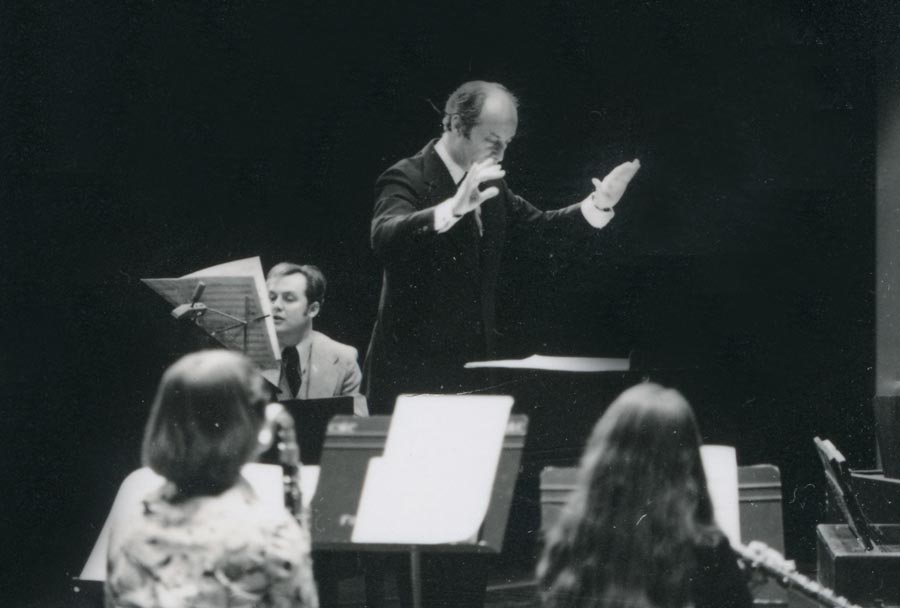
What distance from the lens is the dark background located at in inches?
167

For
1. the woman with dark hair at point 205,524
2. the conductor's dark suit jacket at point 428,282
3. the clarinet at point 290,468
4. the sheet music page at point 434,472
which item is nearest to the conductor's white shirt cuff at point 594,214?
the conductor's dark suit jacket at point 428,282

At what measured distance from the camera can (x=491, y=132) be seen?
4.02 meters

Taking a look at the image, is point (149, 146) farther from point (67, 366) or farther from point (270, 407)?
point (270, 407)

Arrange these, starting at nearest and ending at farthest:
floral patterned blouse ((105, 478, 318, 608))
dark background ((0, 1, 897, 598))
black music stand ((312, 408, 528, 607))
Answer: floral patterned blouse ((105, 478, 318, 608))
black music stand ((312, 408, 528, 607))
dark background ((0, 1, 897, 598))

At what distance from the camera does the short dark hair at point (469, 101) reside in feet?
13.3

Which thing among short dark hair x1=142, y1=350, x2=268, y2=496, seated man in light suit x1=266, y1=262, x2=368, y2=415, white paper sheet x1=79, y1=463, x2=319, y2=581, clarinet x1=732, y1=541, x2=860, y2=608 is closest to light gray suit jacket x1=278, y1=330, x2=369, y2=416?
seated man in light suit x1=266, y1=262, x2=368, y2=415

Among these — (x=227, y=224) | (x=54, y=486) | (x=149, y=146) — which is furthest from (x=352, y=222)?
(x=54, y=486)

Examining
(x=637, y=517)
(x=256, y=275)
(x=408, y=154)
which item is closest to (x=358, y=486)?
(x=637, y=517)

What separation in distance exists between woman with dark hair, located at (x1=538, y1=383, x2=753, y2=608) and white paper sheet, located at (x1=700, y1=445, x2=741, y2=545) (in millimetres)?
208

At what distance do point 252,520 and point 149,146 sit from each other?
2.61 meters

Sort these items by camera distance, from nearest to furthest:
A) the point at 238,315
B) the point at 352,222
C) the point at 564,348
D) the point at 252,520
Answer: the point at 252,520 → the point at 238,315 → the point at 564,348 → the point at 352,222

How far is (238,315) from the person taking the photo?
3.72 m

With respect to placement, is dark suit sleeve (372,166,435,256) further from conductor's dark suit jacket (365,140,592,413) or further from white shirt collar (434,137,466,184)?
white shirt collar (434,137,466,184)

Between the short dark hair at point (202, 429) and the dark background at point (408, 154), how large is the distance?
1794 mm
